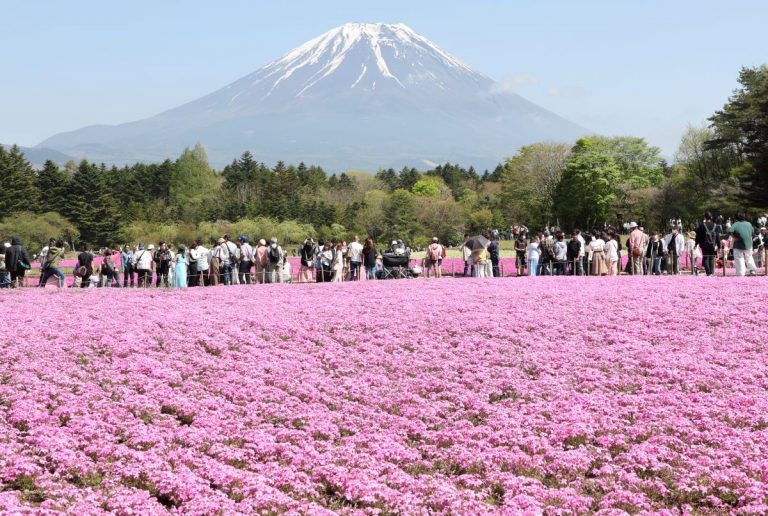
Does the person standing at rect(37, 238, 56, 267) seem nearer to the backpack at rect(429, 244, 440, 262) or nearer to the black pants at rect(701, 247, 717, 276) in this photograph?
the backpack at rect(429, 244, 440, 262)

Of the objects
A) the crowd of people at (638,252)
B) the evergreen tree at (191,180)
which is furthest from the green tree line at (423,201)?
the crowd of people at (638,252)

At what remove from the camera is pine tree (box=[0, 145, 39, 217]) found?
3492 inches

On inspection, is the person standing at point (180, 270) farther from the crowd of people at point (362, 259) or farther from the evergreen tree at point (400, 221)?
the evergreen tree at point (400, 221)

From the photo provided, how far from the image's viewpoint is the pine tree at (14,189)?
88.7 metres

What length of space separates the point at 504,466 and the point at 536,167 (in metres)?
104

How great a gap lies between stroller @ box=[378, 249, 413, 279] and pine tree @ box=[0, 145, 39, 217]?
6837cm

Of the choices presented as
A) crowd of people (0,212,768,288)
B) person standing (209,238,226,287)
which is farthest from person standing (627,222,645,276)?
person standing (209,238,226,287)

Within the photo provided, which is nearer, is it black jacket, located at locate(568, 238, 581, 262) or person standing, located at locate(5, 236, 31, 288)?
person standing, located at locate(5, 236, 31, 288)

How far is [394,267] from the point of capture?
3259 centimetres

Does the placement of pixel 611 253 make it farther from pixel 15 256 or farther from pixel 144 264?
pixel 15 256

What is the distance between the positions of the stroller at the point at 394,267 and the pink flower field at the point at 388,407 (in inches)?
471

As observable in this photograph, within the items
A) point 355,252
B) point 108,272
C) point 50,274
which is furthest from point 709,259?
point 50,274

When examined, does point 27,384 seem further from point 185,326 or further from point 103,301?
point 103,301

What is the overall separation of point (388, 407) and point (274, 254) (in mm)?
17666
